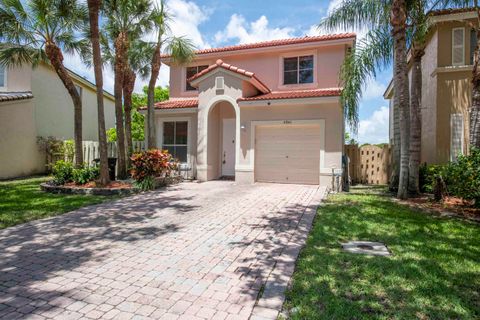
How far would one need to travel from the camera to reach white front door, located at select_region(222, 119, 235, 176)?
16.3 meters

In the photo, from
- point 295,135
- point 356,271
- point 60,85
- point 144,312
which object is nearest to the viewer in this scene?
point 144,312

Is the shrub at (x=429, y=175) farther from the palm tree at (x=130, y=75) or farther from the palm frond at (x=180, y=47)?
the palm tree at (x=130, y=75)

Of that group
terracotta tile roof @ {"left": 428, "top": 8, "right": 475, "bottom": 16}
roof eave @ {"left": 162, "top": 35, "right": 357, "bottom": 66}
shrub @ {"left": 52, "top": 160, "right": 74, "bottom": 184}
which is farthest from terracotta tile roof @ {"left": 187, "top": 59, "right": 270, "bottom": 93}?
terracotta tile roof @ {"left": 428, "top": 8, "right": 475, "bottom": 16}

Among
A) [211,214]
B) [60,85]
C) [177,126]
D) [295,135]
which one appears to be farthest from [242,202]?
[60,85]

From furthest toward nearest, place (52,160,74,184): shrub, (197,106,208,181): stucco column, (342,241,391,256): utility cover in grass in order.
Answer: (197,106,208,181): stucco column, (52,160,74,184): shrub, (342,241,391,256): utility cover in grass

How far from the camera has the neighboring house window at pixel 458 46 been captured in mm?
12836

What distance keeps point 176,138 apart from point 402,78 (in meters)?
10.9

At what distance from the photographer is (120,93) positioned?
13945 millimetres

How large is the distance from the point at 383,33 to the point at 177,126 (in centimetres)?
1044

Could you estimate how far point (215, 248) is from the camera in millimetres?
5617

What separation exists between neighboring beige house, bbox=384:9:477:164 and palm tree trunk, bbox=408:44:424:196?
4.94ft

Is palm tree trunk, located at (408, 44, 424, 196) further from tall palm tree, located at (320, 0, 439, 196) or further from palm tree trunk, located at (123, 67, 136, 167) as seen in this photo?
palm tree trunk, located at (123, 67, 136, 167)

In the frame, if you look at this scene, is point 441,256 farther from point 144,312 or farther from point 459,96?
point 459,96

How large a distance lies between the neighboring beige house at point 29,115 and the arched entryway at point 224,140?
1121 cm
